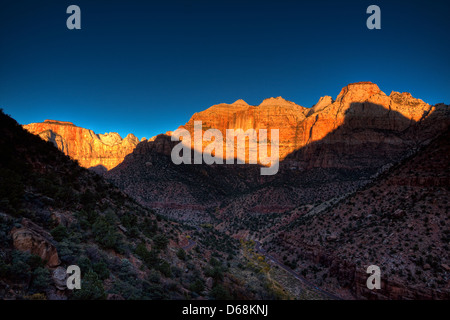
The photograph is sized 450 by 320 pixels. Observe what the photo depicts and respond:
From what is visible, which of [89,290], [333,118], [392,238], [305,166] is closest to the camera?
[89,290]

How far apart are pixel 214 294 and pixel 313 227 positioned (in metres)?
25.0

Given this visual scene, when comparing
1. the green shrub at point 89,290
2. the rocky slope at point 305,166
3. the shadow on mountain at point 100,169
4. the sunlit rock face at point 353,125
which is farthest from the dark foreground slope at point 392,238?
the shadow on mountain at point 100,169

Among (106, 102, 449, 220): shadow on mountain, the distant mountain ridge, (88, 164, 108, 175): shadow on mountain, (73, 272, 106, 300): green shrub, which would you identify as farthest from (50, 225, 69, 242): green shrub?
(88, 164, 108, 175): shadow on mountain

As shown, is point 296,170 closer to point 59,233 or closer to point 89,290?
point 59,233

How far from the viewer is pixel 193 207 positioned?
73.8 meters

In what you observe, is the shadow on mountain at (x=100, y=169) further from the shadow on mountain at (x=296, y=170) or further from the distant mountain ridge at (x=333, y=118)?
the shadow on mountain at (x=296, y=170)

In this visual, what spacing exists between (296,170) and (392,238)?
71363mm

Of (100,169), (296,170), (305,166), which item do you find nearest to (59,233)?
(296,170)

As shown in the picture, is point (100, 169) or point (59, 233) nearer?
point (59, 233)

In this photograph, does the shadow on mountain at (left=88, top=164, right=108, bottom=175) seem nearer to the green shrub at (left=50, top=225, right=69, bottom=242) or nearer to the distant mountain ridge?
the distant mountain ridge

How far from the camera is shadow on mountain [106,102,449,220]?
71500 millimetres

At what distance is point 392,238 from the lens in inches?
918
